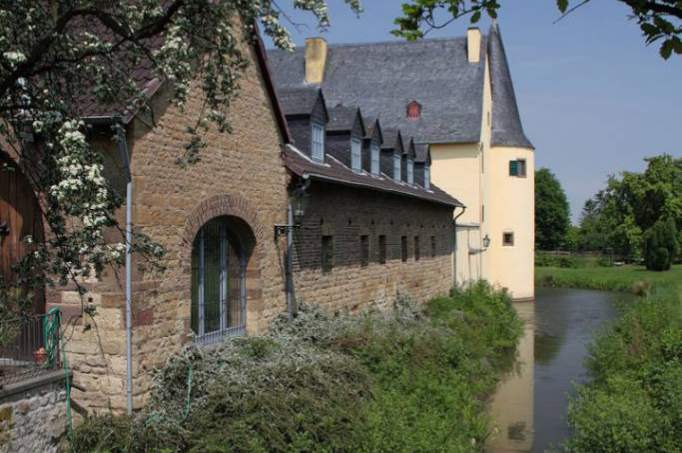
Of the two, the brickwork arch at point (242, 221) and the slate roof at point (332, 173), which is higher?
the slate roof at point (332, 173)

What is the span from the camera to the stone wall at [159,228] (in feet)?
28.9

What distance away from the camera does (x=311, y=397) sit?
952 centimetres

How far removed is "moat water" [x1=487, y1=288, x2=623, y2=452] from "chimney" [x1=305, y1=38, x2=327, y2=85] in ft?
42.9

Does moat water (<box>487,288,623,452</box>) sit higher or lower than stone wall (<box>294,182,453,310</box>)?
lower

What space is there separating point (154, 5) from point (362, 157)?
1219 cm

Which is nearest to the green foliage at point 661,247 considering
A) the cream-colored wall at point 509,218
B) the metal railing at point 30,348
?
the cream-colored wall at point 509,218

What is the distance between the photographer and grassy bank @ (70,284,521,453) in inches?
334

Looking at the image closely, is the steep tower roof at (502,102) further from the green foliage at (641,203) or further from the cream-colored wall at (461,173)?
the green foliage at (641,203)

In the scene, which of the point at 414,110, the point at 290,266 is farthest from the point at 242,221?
the point at 414,110

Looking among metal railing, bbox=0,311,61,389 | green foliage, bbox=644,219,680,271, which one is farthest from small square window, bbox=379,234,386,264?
green foliage, bbox=644,219,680,271

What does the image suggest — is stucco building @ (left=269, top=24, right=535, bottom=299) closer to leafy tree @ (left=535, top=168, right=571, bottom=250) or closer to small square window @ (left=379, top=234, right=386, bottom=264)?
small square window @ (left=379, top=234, right=386, bottom=264)

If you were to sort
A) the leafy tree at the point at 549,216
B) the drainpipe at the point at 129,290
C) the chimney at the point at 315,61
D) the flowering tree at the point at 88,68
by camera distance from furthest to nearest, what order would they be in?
the leafy tree at the point at 549,216 < the chimney at the point at 315,61 < the drainpipe at the point at 129,290 < the flowering tree at the point at 88,68

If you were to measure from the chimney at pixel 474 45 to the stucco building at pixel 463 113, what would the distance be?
0.04 m

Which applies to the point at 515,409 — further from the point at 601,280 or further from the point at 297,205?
the point at 601,280
